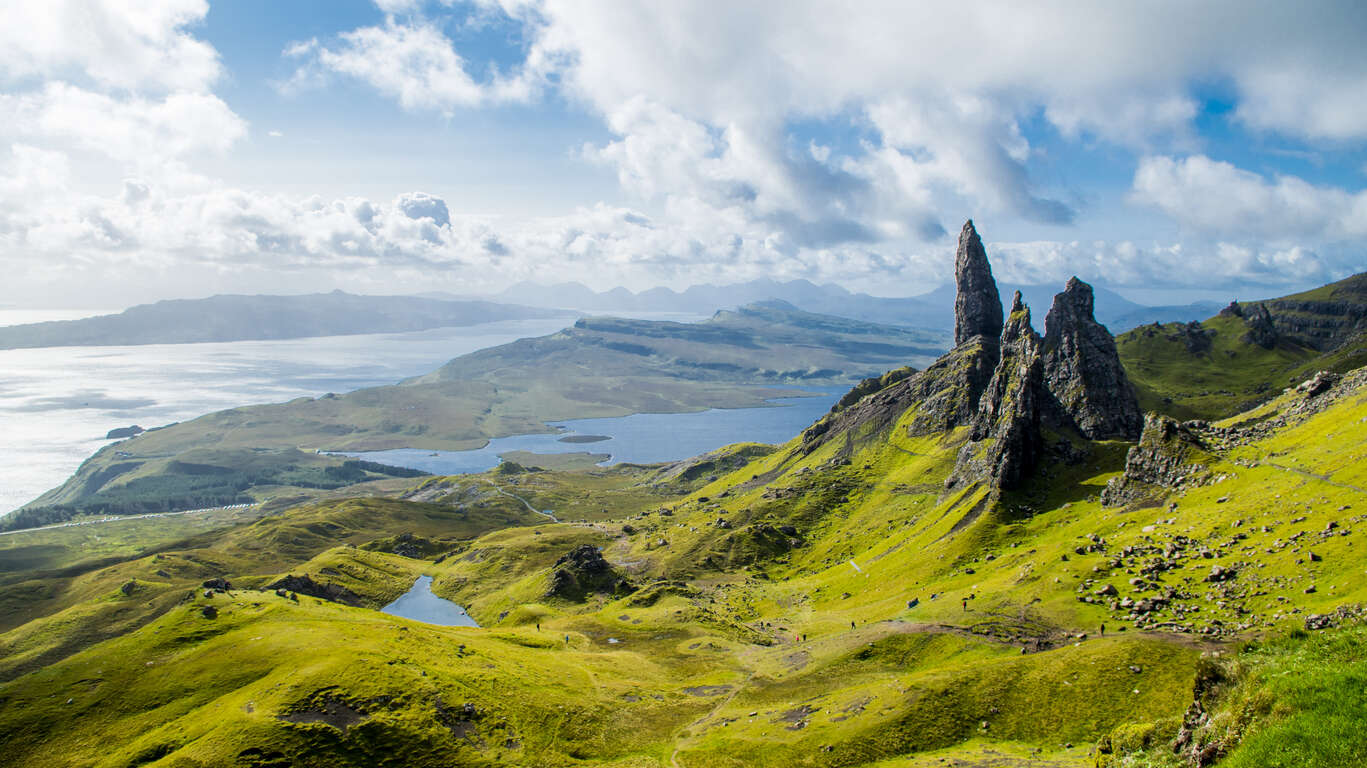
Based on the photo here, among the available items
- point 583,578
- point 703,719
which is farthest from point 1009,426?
point 583,578

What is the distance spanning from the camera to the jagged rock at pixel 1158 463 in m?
105

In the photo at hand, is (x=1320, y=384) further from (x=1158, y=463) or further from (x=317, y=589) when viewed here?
(x=317, y=589)

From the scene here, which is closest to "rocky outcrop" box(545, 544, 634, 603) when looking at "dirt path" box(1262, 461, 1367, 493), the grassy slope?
the grassy slope

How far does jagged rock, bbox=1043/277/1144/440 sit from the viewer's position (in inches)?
6644

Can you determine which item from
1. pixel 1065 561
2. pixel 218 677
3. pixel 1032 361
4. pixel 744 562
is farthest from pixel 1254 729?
pixel 744 562

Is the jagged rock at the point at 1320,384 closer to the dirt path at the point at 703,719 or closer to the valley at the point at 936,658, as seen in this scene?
the valley at the point at 936,658

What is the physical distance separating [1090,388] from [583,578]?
14315 centimetres

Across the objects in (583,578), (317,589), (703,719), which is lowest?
(317,589)

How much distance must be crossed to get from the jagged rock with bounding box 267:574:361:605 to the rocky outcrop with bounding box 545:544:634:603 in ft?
190

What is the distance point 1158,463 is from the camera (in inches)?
4274

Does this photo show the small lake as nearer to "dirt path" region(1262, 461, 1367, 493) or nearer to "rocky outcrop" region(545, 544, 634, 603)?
"rocky outcrop" region(545, 544, 634, 603)

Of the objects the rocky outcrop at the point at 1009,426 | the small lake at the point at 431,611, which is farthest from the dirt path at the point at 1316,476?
the small lake at the point at 431,611

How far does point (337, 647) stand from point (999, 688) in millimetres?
88805

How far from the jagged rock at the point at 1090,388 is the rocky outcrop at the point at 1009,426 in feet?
32.7
